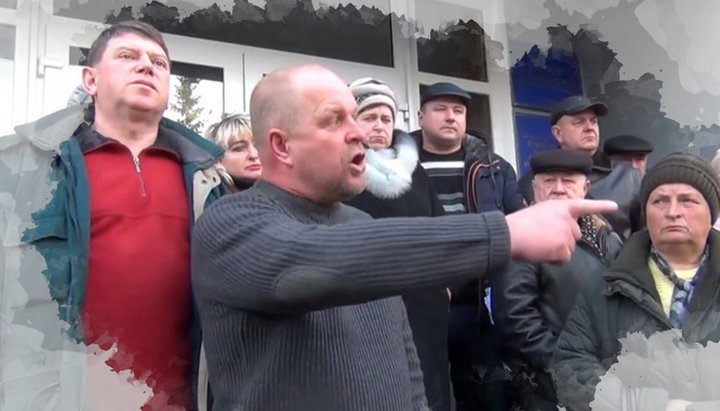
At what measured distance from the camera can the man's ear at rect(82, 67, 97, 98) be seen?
1.45 meters

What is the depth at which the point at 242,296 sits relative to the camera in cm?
83

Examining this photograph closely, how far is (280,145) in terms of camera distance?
3.29ft

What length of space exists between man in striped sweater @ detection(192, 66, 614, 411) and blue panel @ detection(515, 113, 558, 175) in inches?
63.2

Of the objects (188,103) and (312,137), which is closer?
(312,137)

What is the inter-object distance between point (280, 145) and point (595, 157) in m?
1.48

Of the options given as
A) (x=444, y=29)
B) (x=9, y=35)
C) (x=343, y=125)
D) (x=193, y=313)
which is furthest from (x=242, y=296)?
(x=444, y=29)

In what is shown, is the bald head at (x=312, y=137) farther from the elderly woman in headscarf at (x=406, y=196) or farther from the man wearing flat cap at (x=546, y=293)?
the man wearing flat cap at (x=546, y=293)

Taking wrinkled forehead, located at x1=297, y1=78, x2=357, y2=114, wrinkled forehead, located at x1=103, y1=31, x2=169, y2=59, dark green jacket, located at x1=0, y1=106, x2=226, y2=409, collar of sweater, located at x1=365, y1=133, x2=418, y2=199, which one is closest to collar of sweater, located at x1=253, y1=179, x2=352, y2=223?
wrinkled forehead, located at x1=297, y1=78, x2=357, y2=114

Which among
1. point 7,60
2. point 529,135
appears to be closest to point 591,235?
point 529,135

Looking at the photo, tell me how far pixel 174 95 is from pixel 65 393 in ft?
4.82

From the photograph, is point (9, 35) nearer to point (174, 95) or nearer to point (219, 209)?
point (174, 95)

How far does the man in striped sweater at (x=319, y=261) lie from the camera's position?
2.58 ft

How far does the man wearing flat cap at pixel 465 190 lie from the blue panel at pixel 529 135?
27 cm

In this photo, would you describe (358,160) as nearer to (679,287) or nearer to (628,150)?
(679,287)
